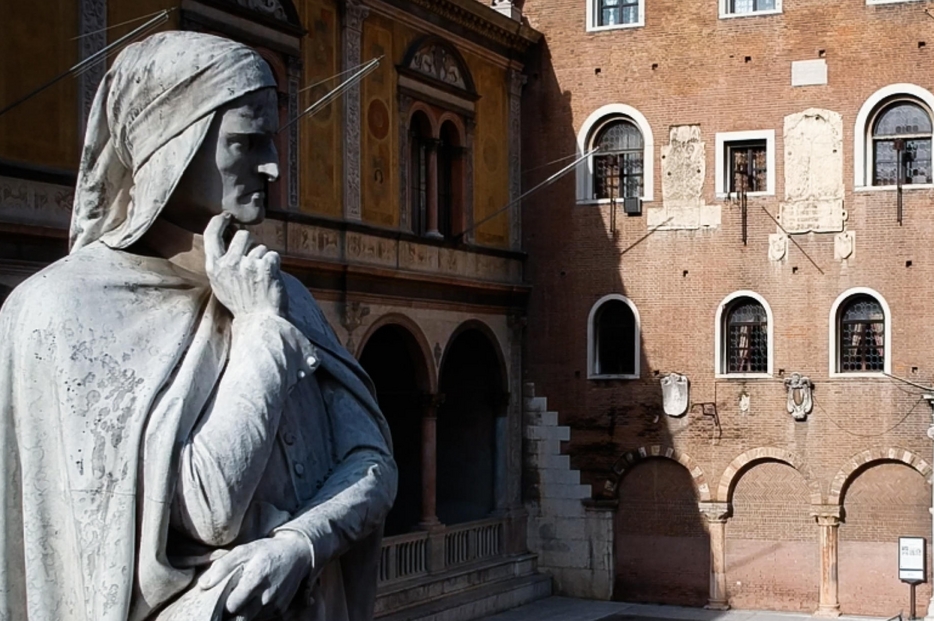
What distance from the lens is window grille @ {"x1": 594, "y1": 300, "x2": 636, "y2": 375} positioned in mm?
22516

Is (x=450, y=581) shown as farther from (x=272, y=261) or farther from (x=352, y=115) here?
(x=272, y=261)

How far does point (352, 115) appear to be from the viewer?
18.8m

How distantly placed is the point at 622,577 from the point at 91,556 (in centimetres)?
2070

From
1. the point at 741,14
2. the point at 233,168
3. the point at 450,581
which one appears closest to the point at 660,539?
the point at 450,581

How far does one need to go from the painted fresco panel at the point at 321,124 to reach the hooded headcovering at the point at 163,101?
1564 centimetres

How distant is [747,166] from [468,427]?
5322mm

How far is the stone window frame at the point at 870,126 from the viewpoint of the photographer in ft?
68.8

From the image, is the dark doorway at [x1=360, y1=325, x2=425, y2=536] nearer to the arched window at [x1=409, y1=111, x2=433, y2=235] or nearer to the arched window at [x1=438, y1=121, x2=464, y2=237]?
the arched window at [x1=409, y1=111, x2=433, y2=235]

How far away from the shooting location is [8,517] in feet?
7.18

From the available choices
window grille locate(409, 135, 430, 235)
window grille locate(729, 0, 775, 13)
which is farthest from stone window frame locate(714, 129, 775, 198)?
window grille locate(409, 135, 430, 235)

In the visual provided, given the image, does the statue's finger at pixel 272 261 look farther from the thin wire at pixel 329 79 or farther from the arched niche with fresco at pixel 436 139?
the arched niche with fresco at pixel 436 139

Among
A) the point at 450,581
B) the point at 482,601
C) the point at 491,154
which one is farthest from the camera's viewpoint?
the point at 491,154

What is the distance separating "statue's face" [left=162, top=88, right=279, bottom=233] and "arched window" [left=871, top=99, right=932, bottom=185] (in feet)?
64.5

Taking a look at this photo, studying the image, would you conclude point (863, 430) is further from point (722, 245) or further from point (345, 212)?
point (345, 212)
